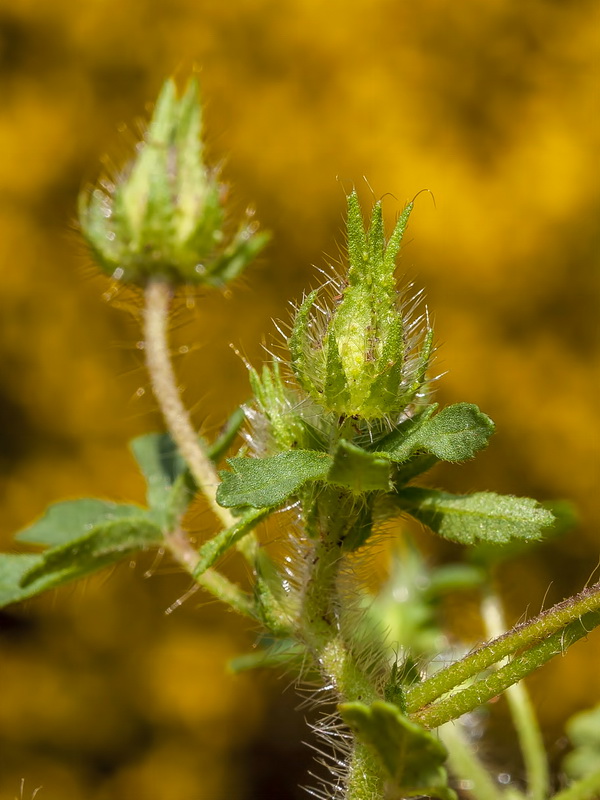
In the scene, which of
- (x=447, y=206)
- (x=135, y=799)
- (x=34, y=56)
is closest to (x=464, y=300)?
(x=447, y=206)

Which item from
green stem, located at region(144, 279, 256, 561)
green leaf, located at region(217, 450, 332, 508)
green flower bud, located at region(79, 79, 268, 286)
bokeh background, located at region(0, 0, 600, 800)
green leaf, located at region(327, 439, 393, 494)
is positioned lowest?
green leaf, located at region(327, 439, 393, 494)

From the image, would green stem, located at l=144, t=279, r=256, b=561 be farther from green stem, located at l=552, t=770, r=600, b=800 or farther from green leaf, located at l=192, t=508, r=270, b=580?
green stem, located at l=552, t=770, r=600, b=800

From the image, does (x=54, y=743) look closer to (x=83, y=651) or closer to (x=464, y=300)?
(x=83, y=651)

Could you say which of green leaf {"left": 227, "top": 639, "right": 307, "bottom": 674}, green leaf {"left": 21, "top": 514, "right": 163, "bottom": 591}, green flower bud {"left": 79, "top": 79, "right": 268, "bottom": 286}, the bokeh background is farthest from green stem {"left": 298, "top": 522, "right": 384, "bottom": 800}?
the bokeh background

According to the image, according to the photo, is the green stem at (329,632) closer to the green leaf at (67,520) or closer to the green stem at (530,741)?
the green stem at (530,741)

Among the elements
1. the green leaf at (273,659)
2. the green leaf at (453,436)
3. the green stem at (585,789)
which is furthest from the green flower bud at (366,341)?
the green stem at (585,789)

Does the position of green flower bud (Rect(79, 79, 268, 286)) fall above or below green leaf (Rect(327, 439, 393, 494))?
above
